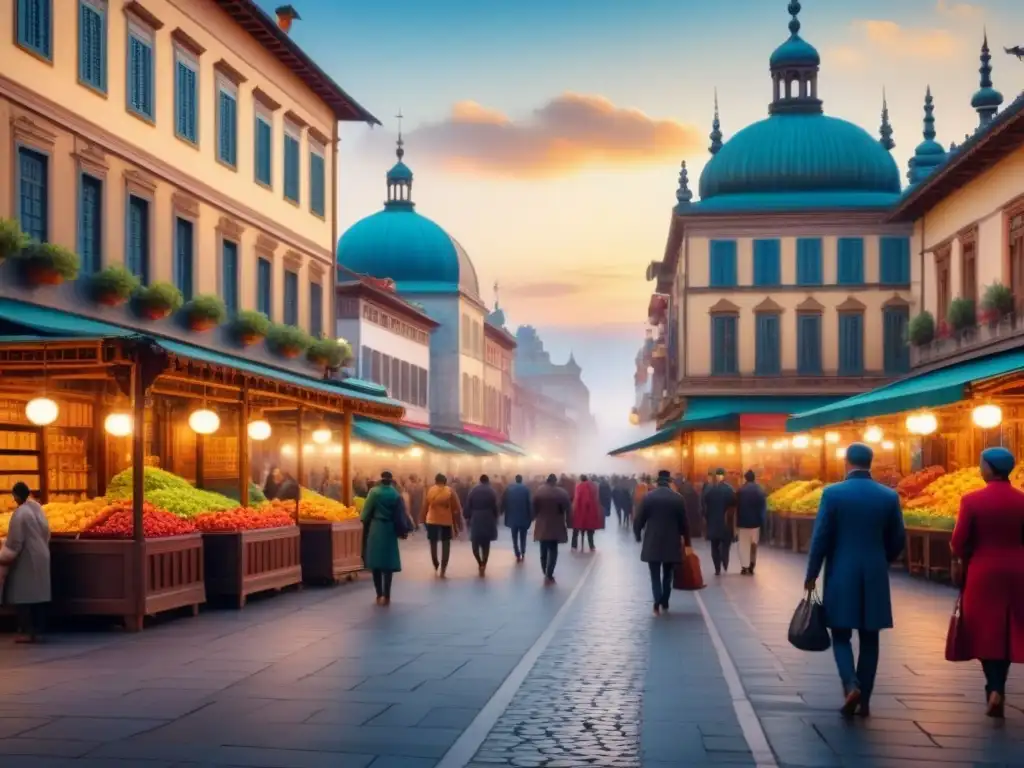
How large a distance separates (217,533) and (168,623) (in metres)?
2.26

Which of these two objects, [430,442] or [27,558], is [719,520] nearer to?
[27,558]

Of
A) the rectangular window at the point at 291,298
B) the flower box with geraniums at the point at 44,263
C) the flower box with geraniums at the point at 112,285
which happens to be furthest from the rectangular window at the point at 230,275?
the flower box with geraniums at the point at 44,263

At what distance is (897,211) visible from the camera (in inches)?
1773

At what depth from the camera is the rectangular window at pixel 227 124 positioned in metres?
31.5

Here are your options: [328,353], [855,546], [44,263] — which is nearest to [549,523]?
[44,263]

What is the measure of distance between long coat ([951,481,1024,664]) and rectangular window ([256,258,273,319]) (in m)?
24.8

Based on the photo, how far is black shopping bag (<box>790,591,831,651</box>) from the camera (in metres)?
10.8

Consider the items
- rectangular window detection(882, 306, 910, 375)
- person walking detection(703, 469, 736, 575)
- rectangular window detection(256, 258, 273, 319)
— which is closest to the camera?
person walking detection(703, 469, 736, 575)

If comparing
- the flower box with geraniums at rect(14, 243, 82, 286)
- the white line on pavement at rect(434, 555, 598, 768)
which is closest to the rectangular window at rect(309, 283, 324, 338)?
the flower box with geraniums at rect(14, 243, 82, 286)

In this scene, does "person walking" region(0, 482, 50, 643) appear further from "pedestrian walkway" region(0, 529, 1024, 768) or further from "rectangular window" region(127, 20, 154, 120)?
"rectangular window" region(127, 20, 154, 120)

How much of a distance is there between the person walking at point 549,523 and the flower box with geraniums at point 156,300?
22.9 feet

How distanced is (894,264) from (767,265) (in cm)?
460

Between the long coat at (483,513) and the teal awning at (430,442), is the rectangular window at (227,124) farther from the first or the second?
the teal awning at (430,442)

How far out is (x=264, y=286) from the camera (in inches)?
1372
